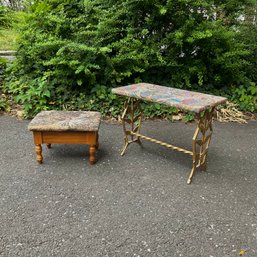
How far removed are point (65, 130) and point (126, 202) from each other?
3.29ft

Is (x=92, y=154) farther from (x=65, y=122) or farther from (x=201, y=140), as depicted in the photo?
(x=201, y=140)

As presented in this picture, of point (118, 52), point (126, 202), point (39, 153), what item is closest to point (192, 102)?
point (126, 202)

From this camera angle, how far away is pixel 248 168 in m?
3.28

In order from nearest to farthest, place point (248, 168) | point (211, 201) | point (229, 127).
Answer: point (211, 201), point (248, 168), point (229, 127)

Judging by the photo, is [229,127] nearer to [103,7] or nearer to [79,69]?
[79,69]

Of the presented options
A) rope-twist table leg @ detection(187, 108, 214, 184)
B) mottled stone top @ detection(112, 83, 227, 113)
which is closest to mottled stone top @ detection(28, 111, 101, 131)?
mottled stone top @ detection(112, 83, 227, 113)

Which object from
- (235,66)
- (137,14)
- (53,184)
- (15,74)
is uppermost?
(137,14)

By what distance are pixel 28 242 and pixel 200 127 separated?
1.83 meters

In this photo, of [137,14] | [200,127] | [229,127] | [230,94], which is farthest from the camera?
[230,94]

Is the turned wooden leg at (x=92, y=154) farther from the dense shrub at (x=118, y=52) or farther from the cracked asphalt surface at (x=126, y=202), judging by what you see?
the dense shrub at (x=118, y=52)

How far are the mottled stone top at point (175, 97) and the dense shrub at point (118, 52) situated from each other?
1.54 meters

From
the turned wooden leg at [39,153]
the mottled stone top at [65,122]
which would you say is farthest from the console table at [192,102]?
the turned wooden leg at [39,153]

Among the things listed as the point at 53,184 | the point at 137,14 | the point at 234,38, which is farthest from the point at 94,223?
the point at 234,38

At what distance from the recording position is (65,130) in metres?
3.04
